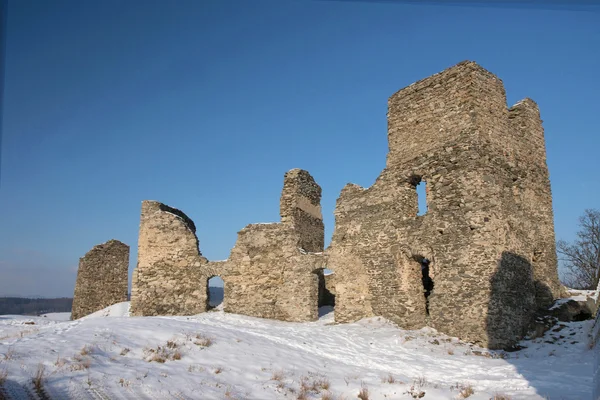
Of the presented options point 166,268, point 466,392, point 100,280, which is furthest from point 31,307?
point 466,392

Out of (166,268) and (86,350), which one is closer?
(86,350)

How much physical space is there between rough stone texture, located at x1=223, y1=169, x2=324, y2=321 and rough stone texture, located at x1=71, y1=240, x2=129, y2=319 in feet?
33.4

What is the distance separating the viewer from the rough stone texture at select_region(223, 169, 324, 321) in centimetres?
1483

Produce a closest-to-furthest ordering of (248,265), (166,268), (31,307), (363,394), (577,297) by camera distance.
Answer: (363,394), (577,297), (248,265), (166,268), (31,307)

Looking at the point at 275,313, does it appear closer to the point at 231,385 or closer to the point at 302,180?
the point at 302,180

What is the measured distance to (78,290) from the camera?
75.6 feet

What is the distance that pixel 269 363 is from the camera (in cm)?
838

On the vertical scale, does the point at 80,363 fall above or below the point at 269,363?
above

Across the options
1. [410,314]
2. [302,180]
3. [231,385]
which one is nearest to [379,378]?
[231,385]

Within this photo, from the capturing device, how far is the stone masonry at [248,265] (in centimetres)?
1503

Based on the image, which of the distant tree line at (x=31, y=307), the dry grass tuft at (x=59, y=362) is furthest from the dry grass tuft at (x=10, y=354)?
the distant tree line at (x=31, y=307)

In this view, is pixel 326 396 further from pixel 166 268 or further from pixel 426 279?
pixel 166 268

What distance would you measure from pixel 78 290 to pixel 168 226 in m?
9.36

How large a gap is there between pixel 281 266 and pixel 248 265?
128 centimetres
